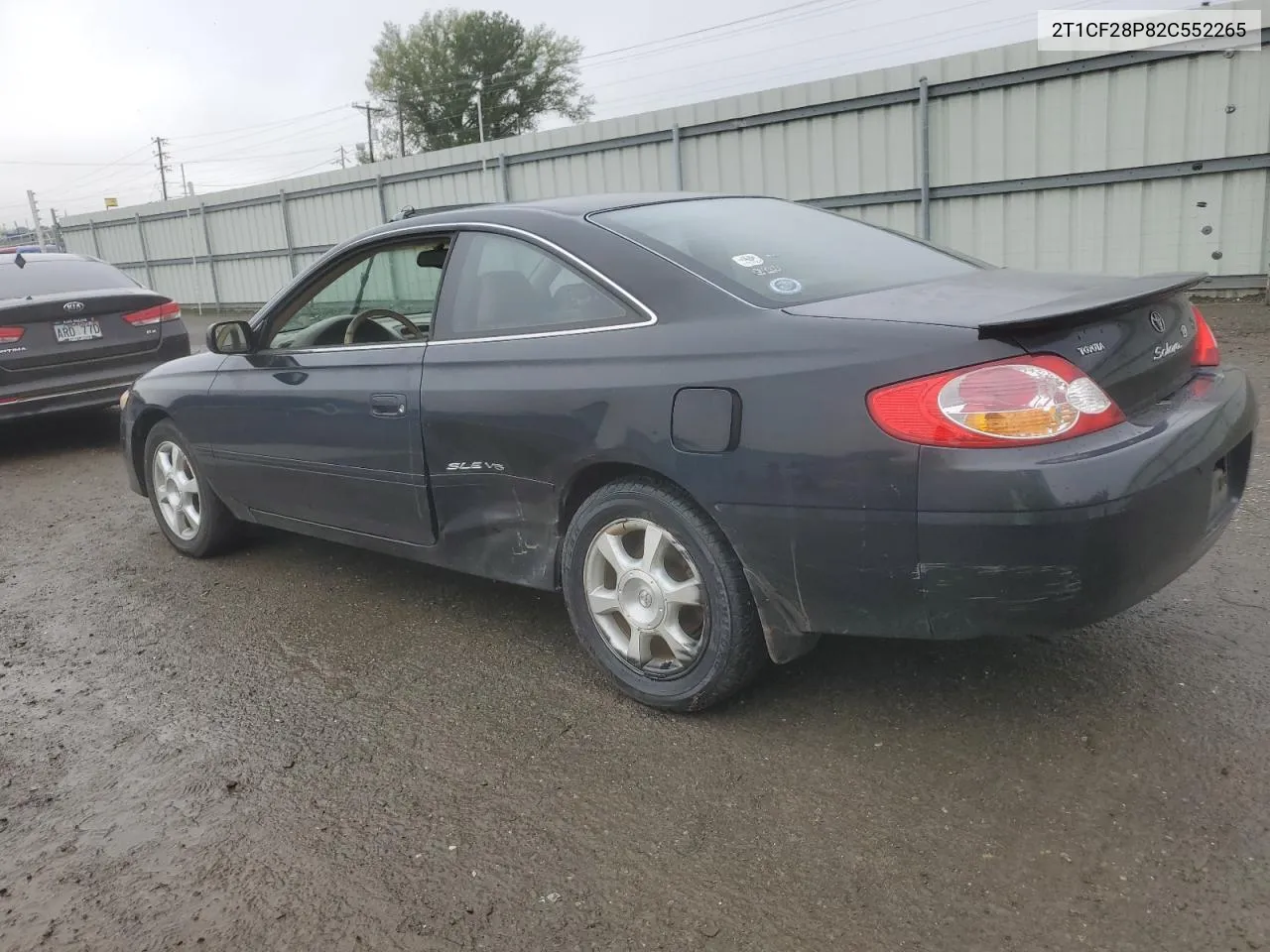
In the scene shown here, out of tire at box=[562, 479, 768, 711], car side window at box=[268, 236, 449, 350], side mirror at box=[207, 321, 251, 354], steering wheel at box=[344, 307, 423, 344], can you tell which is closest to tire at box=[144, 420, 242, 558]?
side mirror at box=[207, 321, 251, 354]

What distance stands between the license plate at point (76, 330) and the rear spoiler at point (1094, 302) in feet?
23.4

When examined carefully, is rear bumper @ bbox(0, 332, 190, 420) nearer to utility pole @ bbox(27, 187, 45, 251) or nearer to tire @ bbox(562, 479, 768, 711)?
tire @ bbox(562, 479, 768, 711)

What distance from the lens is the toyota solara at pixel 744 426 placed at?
2391mm

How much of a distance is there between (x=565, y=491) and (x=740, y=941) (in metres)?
1.45

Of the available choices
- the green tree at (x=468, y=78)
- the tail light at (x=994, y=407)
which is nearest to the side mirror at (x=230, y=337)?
the tail light at (x=994, y=407)

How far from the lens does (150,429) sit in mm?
5066

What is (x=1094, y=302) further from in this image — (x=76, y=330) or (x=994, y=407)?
(x=76, y=330)

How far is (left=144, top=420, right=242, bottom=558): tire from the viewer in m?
4.76

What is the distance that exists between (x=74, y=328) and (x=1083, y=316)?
731cm

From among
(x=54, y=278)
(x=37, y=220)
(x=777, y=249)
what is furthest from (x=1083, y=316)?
(x=37, y=220)

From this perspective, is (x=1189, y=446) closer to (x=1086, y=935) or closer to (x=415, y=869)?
(x=1086, y=935)

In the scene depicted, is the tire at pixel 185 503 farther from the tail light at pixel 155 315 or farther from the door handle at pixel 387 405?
the tail light at pixel 155 315

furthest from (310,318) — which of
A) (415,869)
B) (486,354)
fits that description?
(415,869)

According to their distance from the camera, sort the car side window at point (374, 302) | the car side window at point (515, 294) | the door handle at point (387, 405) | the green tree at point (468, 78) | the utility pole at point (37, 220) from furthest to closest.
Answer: the green tree at point (468, 78)
the utility pole at point (37, 220)
the car side window at point (374, 302)
the door handle at point (387, 405)
the car side window at point (515, 294)
